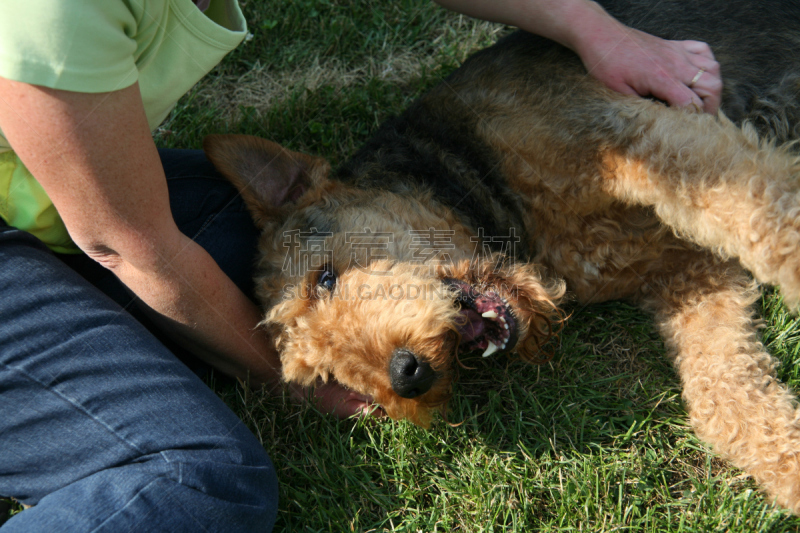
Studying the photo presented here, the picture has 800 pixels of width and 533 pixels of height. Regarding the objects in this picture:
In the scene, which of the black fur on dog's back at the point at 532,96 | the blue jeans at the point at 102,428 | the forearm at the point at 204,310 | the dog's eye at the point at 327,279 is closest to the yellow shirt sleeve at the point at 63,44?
the forearm at the point at 204,310

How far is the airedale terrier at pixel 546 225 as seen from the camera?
2320 mm

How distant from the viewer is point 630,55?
274 cm

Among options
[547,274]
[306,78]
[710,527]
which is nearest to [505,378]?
[547,274]

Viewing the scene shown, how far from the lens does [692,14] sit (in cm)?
308

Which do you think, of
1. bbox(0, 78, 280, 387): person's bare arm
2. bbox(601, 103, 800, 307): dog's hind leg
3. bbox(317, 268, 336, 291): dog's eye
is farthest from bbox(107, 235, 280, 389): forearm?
bbox(601, 103, 800, 307): dog's hind leg

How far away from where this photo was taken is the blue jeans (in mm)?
2123

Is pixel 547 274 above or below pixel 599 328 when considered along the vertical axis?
above

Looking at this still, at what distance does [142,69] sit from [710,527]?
10.4 ft

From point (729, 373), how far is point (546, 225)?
110 centimetres

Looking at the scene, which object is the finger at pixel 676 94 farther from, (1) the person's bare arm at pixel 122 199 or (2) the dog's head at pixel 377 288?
(1) the person's bare arm at pixel 122 199

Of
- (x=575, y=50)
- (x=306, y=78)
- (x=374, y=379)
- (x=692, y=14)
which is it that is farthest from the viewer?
(x=306, y=78)

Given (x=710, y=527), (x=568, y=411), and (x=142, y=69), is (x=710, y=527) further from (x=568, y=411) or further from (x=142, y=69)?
(x=142, y=69)

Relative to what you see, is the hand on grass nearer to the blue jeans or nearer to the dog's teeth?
the blue jeans

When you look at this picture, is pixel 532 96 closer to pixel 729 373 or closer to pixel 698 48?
pixel 698 48
